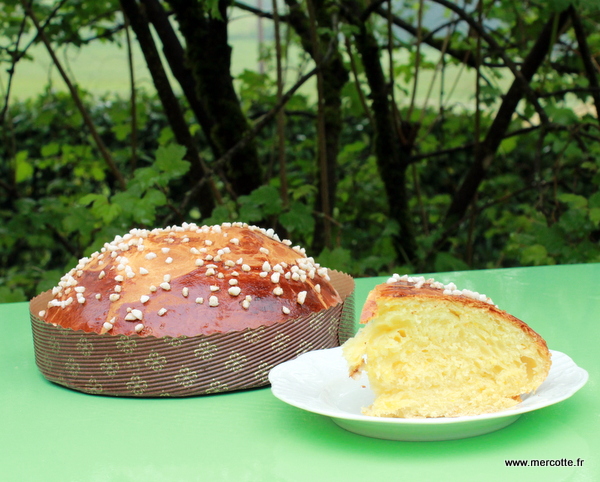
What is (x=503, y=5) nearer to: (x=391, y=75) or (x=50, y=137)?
(x=391, y=75)

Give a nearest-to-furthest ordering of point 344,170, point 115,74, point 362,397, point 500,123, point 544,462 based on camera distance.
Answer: point 544,462, point 362,397, point 500,123, point 344,170, point 115,74

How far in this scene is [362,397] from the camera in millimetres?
617

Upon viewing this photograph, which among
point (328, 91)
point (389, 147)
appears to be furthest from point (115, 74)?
point (389, 147)

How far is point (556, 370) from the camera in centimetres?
60

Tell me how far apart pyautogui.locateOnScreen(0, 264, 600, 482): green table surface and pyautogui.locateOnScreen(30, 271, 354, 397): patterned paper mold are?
0.05 ft

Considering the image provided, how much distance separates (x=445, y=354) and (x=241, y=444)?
19 centimetres

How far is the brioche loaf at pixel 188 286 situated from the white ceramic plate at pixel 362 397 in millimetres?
83

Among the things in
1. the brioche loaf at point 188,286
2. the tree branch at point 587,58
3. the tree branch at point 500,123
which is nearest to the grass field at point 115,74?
the tree branch at point 500,123

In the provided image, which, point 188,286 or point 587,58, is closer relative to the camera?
→ point 188,286

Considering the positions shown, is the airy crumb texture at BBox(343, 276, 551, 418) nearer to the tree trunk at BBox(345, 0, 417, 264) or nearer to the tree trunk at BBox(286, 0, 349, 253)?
the tree trunk at BBox(286, 0, 349, 253)

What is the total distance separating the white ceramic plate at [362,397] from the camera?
49 cm

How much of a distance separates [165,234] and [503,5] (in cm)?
214

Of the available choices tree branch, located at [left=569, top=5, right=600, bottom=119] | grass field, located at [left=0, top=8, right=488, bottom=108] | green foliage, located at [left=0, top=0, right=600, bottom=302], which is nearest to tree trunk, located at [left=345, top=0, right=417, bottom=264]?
green foliage, located at [left=0, top=0, right=600, bottom=302]

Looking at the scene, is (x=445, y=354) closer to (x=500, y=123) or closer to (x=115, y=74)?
(x=500, y=123)
